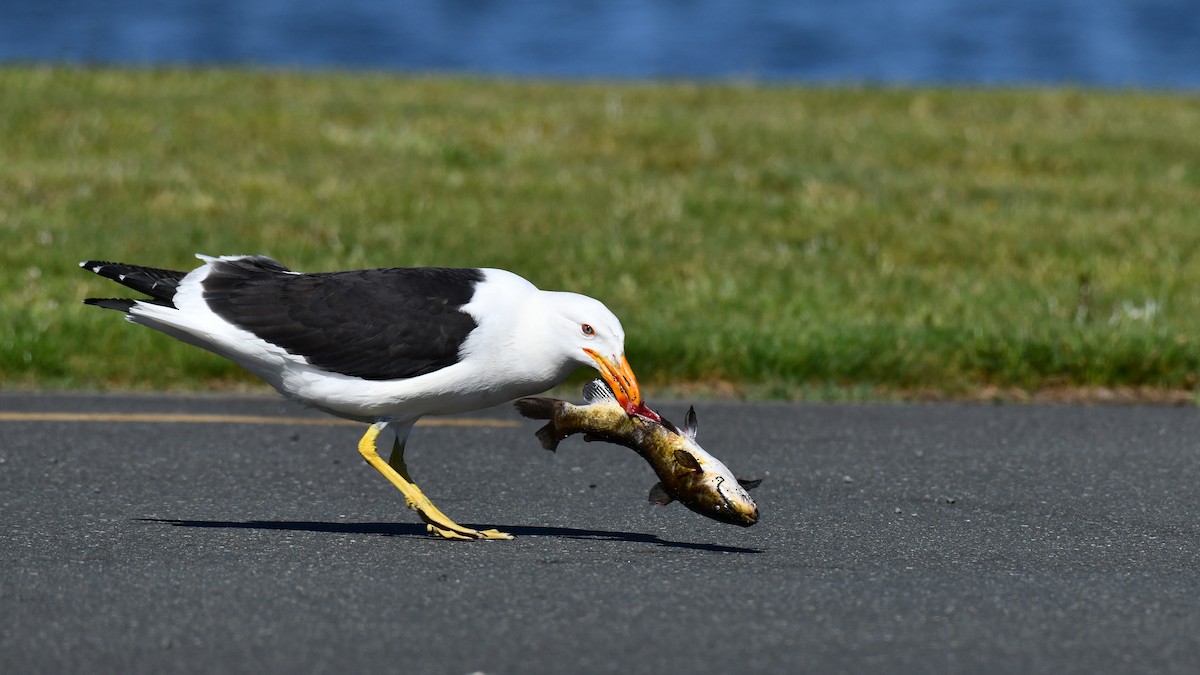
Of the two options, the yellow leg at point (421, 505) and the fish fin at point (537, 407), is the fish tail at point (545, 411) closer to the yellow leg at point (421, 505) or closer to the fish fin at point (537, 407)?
Result: the fish fin at point (537, 407)

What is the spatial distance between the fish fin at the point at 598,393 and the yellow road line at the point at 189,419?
2.61 meters

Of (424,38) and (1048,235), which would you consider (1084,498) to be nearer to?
(1048,235)

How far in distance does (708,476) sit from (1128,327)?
521 cm

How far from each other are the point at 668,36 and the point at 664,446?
55.0m

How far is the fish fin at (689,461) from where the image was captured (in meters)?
6.15

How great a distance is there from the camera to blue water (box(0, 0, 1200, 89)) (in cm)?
4816

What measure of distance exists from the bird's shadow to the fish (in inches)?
9.0

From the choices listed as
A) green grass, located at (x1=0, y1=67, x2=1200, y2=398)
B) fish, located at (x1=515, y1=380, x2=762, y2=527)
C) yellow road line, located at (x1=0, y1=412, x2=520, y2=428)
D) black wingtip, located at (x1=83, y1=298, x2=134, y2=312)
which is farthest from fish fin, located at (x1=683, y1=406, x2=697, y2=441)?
green grass, located at (x1=0, y1=67, x2=1200, y2=398)

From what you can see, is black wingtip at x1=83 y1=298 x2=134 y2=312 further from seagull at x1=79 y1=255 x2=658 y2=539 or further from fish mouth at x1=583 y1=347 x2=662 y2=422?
fish mouth at x1=583 y1=347 x2=662 y2=422

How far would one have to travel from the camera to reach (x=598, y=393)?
635cm

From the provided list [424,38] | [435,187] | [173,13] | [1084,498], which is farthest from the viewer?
[173,13]

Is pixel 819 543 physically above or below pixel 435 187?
below

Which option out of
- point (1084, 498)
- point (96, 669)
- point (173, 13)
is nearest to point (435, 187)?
point (1084, 498)

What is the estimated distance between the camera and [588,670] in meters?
4.70
